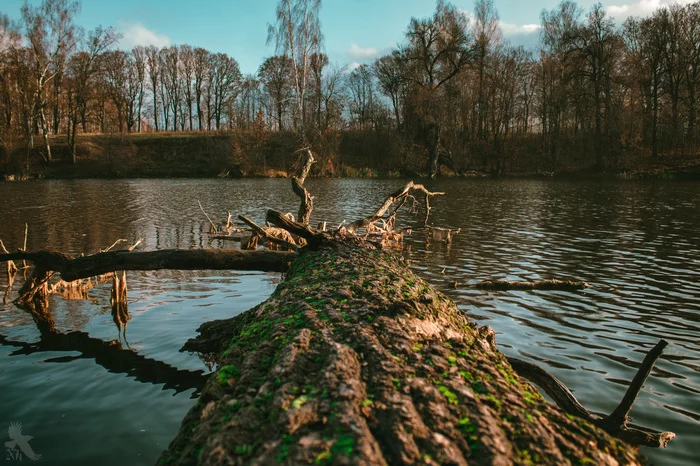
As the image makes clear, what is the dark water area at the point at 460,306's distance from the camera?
3570 mm

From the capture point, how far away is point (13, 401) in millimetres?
3855

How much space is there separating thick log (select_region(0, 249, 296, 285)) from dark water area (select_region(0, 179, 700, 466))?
633mm

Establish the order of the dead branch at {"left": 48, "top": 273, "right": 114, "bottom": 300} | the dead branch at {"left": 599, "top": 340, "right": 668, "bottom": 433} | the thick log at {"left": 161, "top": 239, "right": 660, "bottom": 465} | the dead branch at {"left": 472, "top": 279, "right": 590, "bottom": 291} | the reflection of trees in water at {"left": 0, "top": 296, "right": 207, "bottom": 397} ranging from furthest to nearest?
the dead branch at {"left": 48, "top": 273, "right": 114, "bottom": 300}
the dead branch at {"left": 472, "top": 279, "right": 590, "bottom": 291}
the reflection of trees in water at {"left": 0, "top": 296, "right": 207, "bottom": 397}
the dead branch at {"left": 599, "top": 340, "right": 668, "bottom": 433}
the thick log at {"left": 161, "top": 239, "right": 660, "bottom": 465}

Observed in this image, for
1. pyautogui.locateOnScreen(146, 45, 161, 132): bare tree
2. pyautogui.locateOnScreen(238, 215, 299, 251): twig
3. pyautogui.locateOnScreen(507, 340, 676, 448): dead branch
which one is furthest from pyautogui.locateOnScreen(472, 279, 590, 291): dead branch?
pyautogui.locateOnScreen(146, 45, 161, 132): bare tree

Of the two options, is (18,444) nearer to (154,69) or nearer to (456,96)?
(456,96)

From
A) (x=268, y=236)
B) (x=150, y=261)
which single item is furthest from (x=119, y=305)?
(x=268, y=236)

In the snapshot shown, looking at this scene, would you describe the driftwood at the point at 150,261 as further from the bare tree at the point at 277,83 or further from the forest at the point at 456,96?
the bare tree at the point at 277,83

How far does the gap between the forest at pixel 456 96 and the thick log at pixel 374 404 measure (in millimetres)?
36666

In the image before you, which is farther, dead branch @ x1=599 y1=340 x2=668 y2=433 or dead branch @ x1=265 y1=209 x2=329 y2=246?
dead branch @ x1=265 y1=209 x2=329 y2=246

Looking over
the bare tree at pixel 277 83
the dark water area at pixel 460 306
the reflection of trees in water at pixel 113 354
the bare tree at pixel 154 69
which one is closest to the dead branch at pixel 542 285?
the dark water area at pixel 460 306

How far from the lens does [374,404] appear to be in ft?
5.83

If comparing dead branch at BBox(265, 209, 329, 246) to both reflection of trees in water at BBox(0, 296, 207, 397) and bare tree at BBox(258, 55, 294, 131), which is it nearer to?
reflection of trees in water at BBox(0, 296, 207, 397)

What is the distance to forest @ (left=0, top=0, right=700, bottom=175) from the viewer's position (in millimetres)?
40562

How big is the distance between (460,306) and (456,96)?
42859 mm
